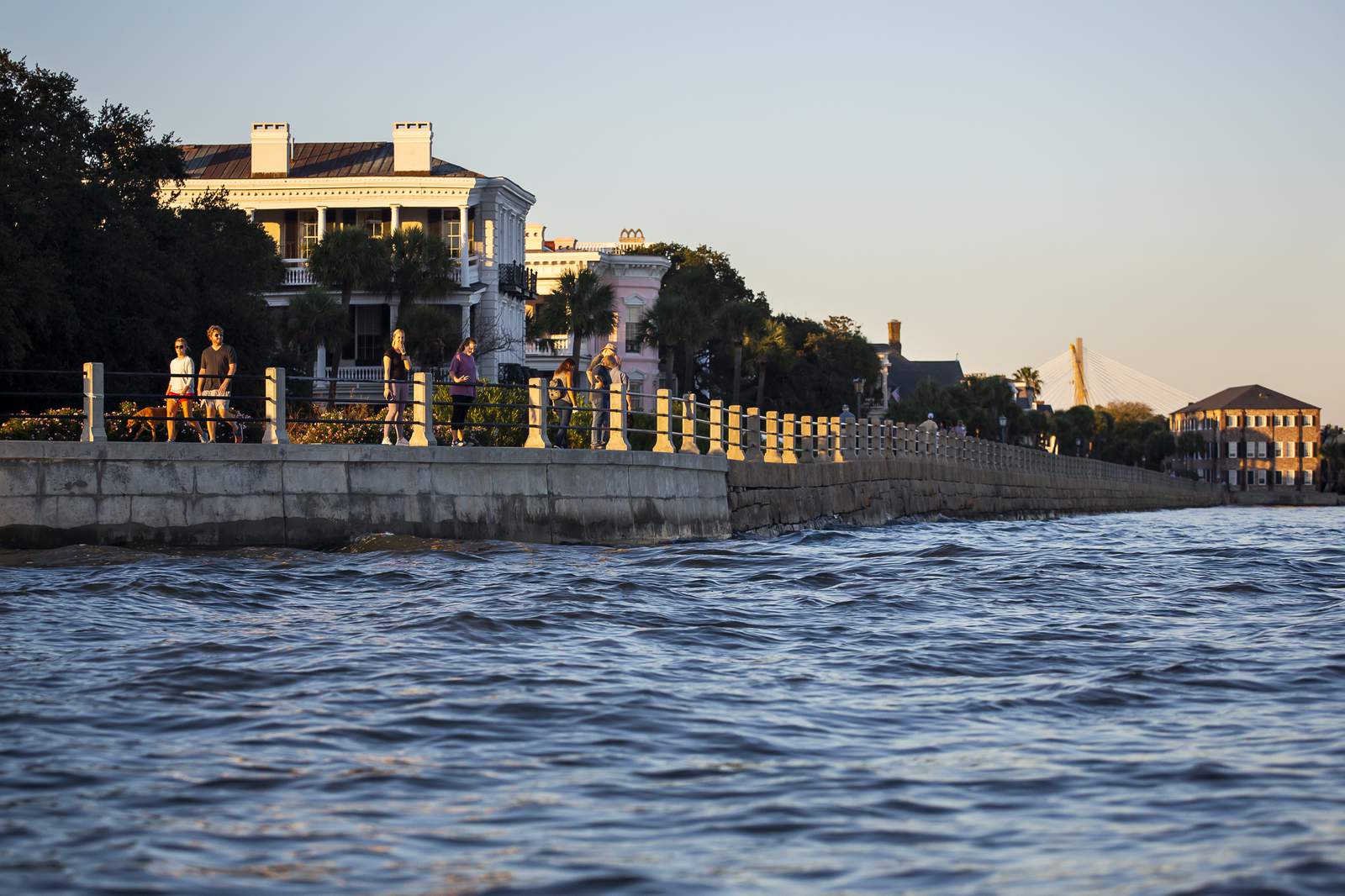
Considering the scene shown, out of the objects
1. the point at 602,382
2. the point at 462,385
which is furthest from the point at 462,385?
the point at 602,382

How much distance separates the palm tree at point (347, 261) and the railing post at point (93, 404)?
3789cm

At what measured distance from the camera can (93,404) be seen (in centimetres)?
1830

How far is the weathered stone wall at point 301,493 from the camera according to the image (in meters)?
18.0

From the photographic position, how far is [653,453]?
2256 cm

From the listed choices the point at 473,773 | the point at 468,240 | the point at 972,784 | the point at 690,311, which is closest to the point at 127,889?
the point at 473,773

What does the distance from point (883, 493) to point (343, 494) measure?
64.4ft

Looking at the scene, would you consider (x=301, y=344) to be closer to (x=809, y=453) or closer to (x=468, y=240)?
(x=468, y=240)

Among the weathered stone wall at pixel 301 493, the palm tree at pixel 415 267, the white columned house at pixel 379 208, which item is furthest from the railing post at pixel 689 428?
the white columned house at pixel 379 208

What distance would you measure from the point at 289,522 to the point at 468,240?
4527 cm

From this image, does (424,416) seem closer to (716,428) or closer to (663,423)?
(663,423)

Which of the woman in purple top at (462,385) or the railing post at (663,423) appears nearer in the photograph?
the woman in purple top at (462,385)

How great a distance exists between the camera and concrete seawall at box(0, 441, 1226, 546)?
18.0 metres

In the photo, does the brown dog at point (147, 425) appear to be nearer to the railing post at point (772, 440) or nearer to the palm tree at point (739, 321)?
the railing post at point (772, 440)

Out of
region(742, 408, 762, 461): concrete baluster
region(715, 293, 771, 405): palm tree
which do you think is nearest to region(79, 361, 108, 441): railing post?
region(742, 408, 762, 461): concrete baluster
